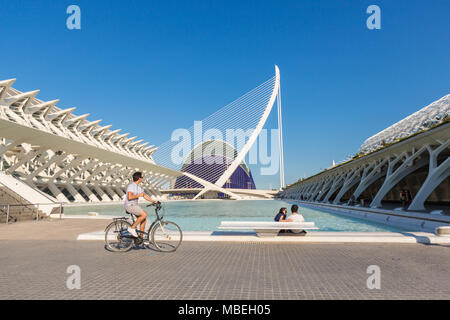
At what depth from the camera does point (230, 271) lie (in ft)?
11.8

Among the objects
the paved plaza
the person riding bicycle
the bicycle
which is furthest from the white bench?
the person riding bicycle

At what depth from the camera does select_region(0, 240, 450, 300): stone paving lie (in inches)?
111

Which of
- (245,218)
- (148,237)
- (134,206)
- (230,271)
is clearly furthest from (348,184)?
(230,271)

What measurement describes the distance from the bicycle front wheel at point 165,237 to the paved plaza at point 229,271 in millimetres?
170

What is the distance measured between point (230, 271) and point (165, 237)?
1977 mm

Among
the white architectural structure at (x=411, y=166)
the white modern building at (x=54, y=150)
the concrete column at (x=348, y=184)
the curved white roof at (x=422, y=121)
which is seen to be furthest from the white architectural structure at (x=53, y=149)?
the curved white roof at (x=422, y=121)

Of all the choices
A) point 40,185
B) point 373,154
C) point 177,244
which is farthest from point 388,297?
point 40,185

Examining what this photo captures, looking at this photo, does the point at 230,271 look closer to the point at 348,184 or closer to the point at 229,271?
the point at 229,271

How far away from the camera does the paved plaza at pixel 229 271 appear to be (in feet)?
9.27

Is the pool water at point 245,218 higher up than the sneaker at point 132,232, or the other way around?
the sneaker at point 132,232

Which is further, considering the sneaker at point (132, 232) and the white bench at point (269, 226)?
the white bench at point (269, 226)

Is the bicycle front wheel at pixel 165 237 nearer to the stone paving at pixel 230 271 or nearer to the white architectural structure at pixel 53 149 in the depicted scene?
the stone paving at pixel 230 271

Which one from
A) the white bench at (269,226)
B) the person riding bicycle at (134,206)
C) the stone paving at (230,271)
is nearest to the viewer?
the stone paving at (230,271)
